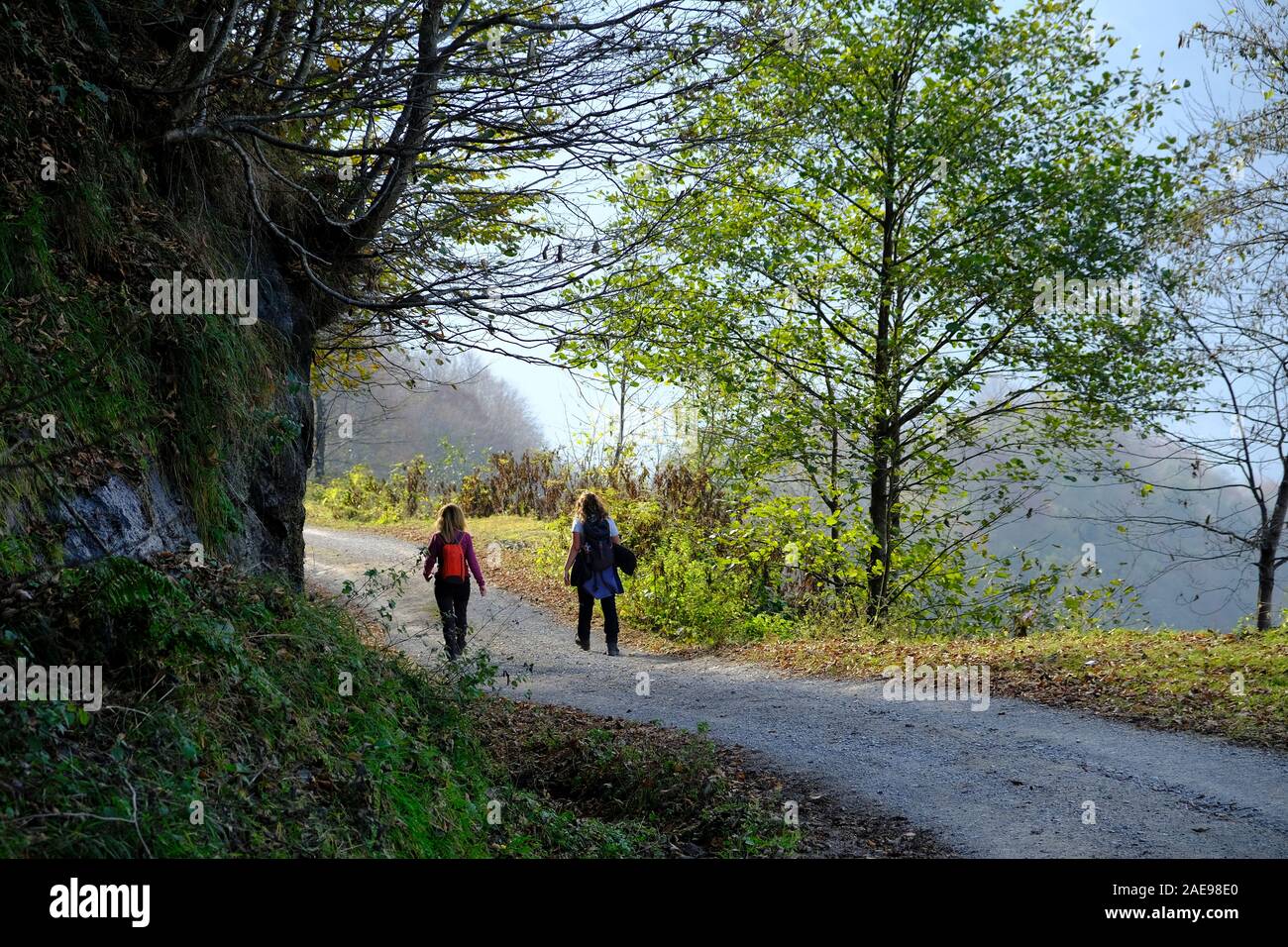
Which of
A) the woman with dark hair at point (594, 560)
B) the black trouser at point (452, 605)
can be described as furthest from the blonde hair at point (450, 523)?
the woman with dark hair at point (594, 560)

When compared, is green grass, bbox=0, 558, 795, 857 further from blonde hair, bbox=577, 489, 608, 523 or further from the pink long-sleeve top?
blonde hair, bbox=577, 489, 608, 523

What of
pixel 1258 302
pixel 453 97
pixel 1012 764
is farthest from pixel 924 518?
pixel 453 97

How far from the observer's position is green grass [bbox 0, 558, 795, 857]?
3.39 m

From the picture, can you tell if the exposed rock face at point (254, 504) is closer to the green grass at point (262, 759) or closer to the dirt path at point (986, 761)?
the green grass at point (262, 759)

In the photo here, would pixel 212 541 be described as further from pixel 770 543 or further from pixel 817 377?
pixel 817 377

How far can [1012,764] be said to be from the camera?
729cm

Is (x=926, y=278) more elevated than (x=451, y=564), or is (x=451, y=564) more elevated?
(x=926, y=278)

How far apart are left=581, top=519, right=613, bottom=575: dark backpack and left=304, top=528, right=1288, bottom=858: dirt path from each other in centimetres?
149

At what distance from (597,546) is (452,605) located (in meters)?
2.32

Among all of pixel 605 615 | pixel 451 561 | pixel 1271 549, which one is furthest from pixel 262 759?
pixel 1271 549

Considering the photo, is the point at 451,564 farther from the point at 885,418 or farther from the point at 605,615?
the point at 885,418

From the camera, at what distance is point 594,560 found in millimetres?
12977

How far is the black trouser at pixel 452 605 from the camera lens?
10812mm

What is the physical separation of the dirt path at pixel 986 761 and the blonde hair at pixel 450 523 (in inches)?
76.2
